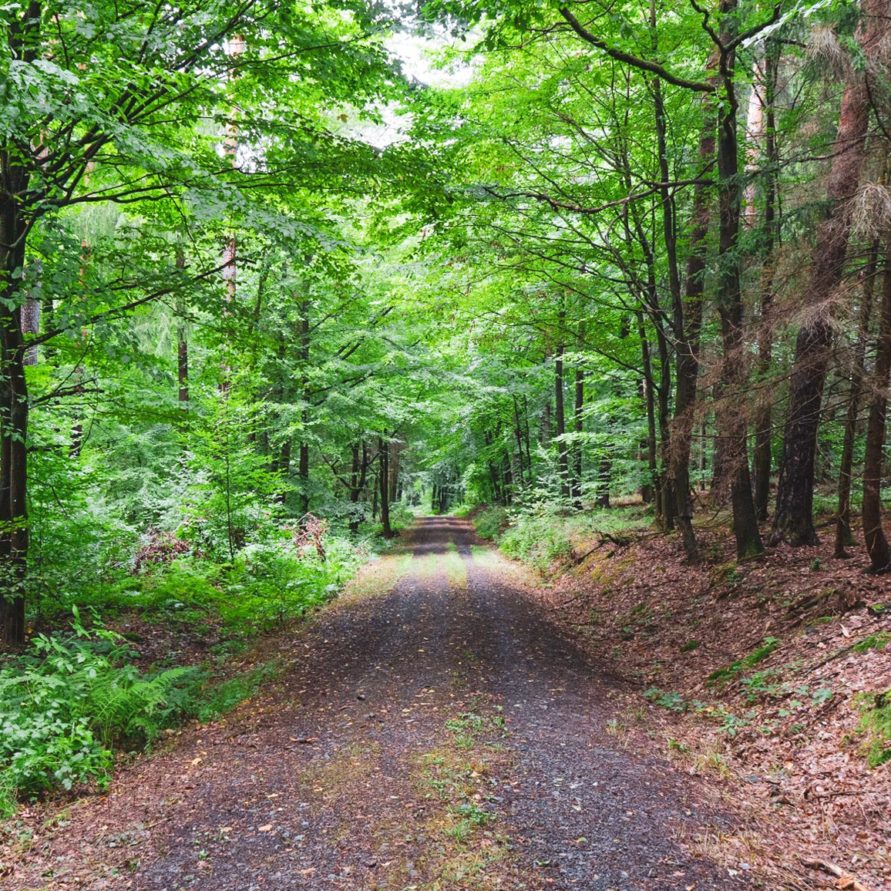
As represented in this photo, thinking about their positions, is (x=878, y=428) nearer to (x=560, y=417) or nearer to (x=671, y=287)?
(x=671, y=287)

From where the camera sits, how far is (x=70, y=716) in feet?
16.3

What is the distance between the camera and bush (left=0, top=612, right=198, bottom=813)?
4.33 m

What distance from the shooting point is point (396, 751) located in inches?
194

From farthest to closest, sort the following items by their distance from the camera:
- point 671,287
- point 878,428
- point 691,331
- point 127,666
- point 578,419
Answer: point 578,419
point 691,331
point 671,287
point 878,428
point 127,666

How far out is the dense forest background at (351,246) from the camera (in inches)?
212

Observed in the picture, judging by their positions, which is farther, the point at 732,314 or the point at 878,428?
the point at 732,314

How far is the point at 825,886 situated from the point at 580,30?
25.3 ft

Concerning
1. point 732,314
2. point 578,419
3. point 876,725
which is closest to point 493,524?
point 578,419

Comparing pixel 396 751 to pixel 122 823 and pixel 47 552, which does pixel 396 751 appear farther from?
Answer: pixel 47 552

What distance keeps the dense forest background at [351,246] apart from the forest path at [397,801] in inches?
33.1

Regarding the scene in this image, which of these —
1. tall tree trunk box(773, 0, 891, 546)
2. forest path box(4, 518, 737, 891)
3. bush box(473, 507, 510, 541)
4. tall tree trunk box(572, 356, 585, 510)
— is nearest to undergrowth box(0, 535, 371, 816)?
forest path box(4, 518, 737, 891)

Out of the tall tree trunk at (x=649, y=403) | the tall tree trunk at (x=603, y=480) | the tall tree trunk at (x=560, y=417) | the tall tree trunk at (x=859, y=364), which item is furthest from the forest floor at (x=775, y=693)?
the tall tree trunk at (x=560, y=417)

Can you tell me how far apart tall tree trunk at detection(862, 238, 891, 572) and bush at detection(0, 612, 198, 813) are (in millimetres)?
7901

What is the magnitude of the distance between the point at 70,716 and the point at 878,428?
8.53m
